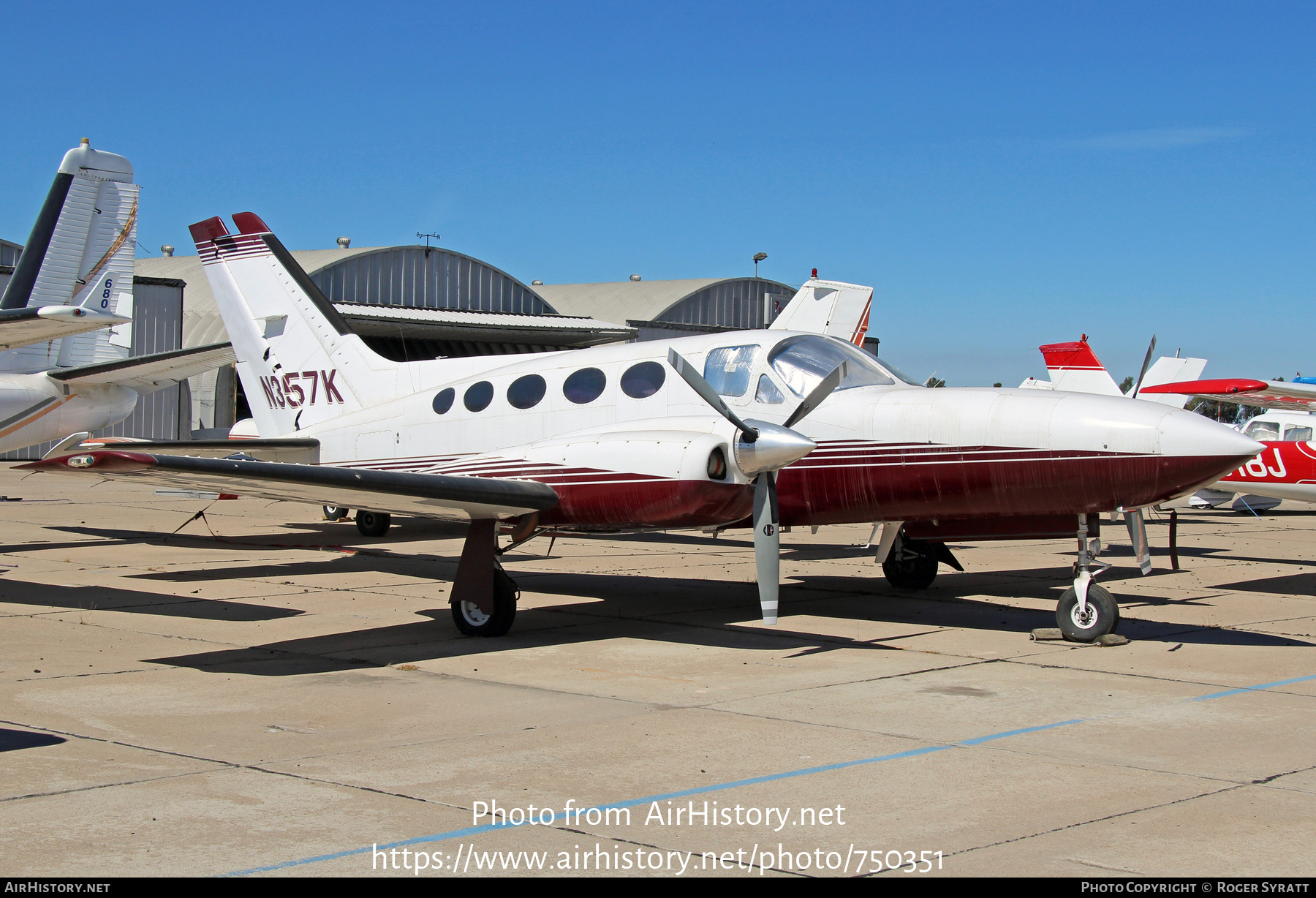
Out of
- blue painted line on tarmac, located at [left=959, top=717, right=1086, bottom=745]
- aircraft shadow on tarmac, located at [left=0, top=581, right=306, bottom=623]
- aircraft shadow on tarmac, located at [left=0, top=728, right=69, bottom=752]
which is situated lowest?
blue painted line on tarmac, located at [left=959, top=717, right=1086, bottom=745]

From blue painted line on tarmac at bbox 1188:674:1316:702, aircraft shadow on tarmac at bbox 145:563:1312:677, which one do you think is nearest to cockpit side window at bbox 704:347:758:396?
aircraft shadow on tarmac at bbox 145:563:1312:677

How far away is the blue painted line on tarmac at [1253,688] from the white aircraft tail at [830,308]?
17.7m

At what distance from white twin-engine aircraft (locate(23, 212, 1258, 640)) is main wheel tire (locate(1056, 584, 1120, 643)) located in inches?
0.6

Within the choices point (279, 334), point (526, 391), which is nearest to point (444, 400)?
point (526, 391)

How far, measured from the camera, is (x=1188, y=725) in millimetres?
7074

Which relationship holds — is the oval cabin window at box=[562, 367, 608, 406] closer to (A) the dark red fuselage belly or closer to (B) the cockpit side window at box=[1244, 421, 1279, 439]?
(A) the dark red fuselage belly

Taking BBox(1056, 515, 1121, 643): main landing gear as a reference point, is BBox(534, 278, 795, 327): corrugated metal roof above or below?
above

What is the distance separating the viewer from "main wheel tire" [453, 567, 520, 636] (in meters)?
10.3

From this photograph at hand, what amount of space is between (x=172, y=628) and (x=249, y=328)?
611 centimetres

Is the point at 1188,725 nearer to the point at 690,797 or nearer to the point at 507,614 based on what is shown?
the point at 690,797

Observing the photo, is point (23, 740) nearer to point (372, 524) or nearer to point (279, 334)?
point (279, 334)

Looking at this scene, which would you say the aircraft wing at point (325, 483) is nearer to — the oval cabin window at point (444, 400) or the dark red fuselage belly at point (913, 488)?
the dark red fuselage belly at point (913, 488)

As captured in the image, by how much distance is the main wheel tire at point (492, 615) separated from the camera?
33.7 ft
